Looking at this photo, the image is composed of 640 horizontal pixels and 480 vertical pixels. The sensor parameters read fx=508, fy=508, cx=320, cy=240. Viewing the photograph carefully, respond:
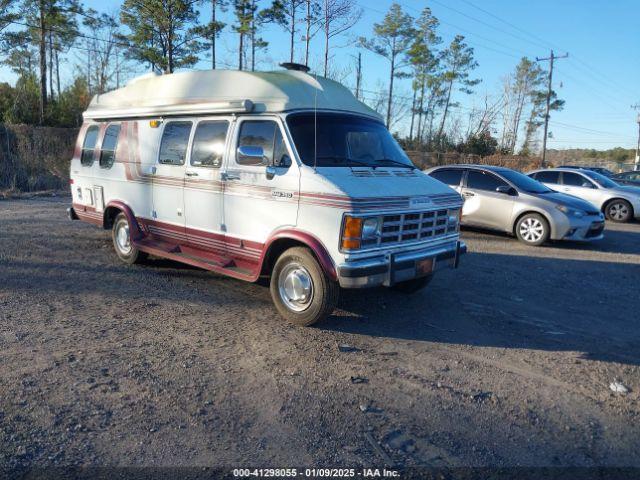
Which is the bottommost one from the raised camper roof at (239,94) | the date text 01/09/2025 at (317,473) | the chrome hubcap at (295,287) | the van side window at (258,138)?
the date text 01/09/2025 at (317,473)

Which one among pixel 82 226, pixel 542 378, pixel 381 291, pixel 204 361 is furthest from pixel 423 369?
pixel 82 226

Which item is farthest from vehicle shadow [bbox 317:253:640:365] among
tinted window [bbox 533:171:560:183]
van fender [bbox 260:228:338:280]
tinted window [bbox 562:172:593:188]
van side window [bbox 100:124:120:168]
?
tinted window [bbox 562:172:593:188]

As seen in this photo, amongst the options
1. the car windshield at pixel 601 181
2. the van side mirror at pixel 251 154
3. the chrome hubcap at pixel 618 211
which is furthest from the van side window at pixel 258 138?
the chrome hubcap at pixel 618 211

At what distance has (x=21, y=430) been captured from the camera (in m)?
3.37

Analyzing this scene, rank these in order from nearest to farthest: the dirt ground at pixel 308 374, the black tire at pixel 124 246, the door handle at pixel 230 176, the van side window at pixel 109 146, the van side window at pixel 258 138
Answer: the dirt ground at pixel 308 374, the van side window at pixel 258 138, the door handle at pixel 230 176, the black tire at pixel 124 246, the van side window at pixel 109 146

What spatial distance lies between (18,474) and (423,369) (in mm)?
3111

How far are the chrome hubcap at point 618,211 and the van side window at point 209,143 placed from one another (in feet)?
42.5

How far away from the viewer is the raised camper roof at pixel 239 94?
5.72m

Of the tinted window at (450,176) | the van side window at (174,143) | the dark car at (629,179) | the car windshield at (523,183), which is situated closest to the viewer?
the van side window at (174,143)

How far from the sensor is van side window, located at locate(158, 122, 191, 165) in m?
6.70

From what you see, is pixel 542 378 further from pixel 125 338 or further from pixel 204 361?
pixel 125 338

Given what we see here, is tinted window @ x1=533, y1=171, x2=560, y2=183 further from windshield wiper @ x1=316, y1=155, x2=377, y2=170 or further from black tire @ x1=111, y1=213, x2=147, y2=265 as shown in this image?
black tire @ x1=111, y1=213, x2=147, y2=265

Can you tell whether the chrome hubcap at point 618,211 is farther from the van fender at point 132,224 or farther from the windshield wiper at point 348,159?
the van fender at point 132,224

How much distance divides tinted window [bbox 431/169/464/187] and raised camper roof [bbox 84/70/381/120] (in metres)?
5.46
